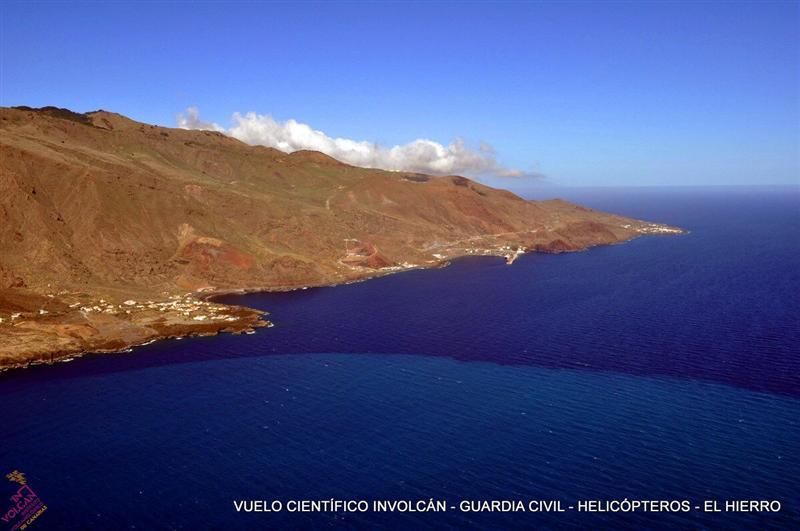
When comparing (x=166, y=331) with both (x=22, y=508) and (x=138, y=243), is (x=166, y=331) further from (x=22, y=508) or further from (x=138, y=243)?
(x=22, y=508)

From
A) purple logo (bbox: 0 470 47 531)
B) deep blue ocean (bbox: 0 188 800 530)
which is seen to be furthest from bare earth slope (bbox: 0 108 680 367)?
purple logo (bbox: 0 470 47 531)

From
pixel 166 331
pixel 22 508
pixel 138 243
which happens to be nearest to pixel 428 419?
pixel 22 508

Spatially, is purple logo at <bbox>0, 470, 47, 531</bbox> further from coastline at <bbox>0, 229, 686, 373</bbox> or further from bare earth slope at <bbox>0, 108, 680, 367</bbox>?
bare earth slope at <bbox>0, 108, 680, 367</bbox>

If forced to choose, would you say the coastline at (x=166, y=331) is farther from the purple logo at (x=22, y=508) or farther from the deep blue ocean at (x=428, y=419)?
the purple logo at (x=22, y=508)

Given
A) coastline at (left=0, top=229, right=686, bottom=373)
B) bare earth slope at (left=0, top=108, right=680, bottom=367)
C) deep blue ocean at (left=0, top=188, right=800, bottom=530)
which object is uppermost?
bare earth slope at (left=0, top=108, right=680, bottom=367)

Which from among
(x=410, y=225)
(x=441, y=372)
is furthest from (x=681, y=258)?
(x=441, y=372)

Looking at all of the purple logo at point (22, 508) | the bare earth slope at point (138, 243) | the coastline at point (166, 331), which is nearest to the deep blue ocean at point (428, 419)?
the purple logo at point (22, 508)

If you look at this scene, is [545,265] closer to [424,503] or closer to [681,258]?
[681,258]

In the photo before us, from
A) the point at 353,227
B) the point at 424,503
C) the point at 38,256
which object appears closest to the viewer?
the point at 424,503
